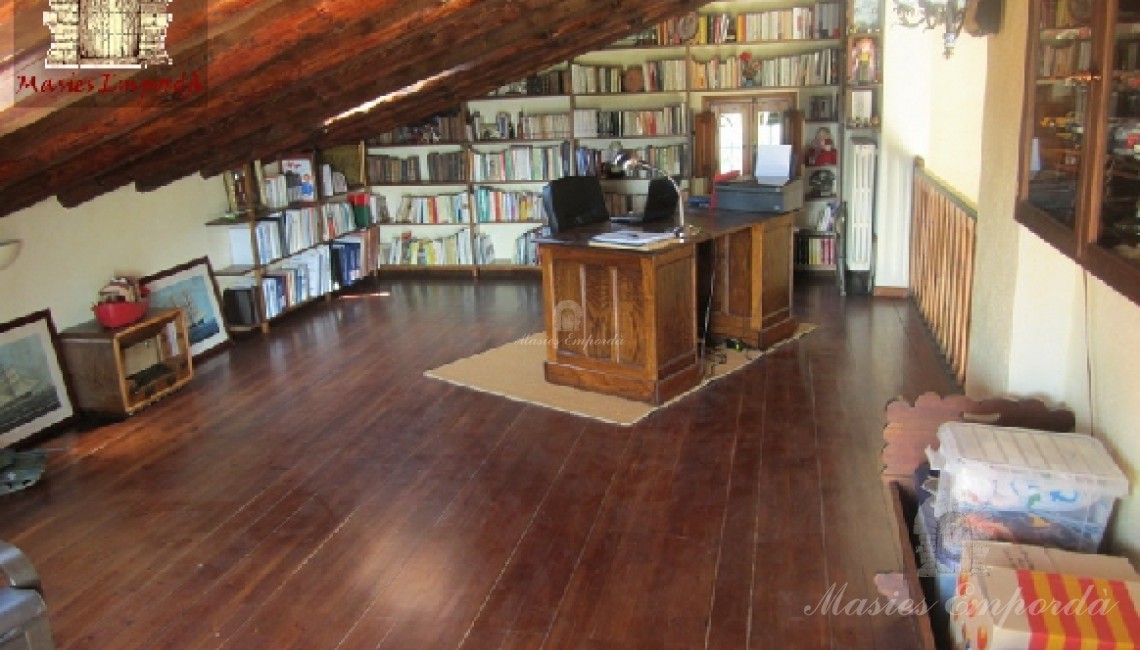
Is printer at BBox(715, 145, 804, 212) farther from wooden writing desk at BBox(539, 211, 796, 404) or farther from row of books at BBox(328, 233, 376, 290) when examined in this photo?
row of books at BBox(328, 233, 376, 290)

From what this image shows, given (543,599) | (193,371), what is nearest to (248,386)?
(193,371)

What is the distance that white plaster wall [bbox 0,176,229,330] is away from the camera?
4875 millimetres

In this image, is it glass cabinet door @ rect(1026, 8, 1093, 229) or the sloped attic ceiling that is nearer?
glass cabinet door @ rect(1026, 8, 1093, 229)

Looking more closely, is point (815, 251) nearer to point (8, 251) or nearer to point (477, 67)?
point (477, 67)

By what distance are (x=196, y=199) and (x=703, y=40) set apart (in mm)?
4074

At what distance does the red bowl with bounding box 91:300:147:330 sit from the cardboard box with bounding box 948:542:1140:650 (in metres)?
4.72

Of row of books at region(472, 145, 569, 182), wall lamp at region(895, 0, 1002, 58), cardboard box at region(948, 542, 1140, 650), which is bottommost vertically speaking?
cardboard box at region(948, 542, 1140, 650)

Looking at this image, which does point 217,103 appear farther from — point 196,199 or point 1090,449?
point 1090,449

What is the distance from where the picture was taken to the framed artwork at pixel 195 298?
5.86 meters

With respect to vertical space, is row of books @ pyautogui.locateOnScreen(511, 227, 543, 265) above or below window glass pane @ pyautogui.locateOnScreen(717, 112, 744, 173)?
below

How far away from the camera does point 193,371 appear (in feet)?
18.7

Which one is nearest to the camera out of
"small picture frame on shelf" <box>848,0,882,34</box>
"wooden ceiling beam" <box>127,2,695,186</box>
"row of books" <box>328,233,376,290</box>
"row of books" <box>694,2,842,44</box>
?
"wooden ceiling beam" <box>127,2,695,186</box>

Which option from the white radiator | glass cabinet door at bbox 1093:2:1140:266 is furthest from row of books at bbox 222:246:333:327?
glass cabinet door at bbox 1093:2:1140:266

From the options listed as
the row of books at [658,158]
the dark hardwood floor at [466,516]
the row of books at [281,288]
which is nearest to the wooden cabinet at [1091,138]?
the dark hardwood floor at [466,516]
